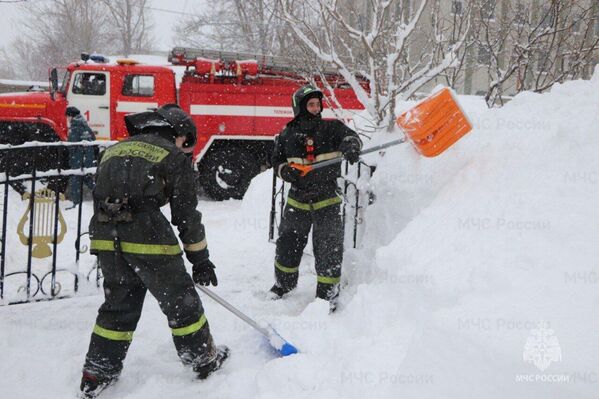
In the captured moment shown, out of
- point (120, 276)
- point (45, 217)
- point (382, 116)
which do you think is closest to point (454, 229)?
point (120, 276)

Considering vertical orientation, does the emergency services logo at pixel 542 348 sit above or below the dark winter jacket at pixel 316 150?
below

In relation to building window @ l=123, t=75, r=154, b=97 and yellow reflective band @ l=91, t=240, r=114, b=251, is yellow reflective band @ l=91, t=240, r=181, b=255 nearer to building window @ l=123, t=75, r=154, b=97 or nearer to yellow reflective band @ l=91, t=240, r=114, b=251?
yellow reflective band @ l=91, t=240, r=114, b=251

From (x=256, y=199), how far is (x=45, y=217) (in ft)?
11.8

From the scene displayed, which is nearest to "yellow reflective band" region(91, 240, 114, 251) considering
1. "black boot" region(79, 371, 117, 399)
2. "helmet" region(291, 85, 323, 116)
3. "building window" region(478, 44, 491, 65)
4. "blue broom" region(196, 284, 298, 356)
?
"blue broom" region(196, 284, 298, 356)

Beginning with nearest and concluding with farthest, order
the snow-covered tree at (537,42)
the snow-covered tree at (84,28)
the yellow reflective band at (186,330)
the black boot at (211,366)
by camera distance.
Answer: the yellow reflective band at (186,330) → the black boot at (211,366) → the snow-covered tree at (537,42) → the snow-covered tree at (84,28)

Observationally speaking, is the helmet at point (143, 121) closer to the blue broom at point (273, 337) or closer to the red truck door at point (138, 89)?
the blue broom at point (273, 337)

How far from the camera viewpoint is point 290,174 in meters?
4.22

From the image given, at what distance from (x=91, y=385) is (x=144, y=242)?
907mm

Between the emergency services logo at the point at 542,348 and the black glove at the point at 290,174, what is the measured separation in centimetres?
223

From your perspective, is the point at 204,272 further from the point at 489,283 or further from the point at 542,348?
the point at 542,348

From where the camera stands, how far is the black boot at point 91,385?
301cm

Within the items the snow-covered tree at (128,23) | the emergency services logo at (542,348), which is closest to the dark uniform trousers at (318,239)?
the emergency services logo at (542,348)

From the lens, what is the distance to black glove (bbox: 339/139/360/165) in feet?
13.0

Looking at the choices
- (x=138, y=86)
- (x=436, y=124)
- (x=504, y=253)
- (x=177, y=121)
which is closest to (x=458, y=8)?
(x=436, y=124)
